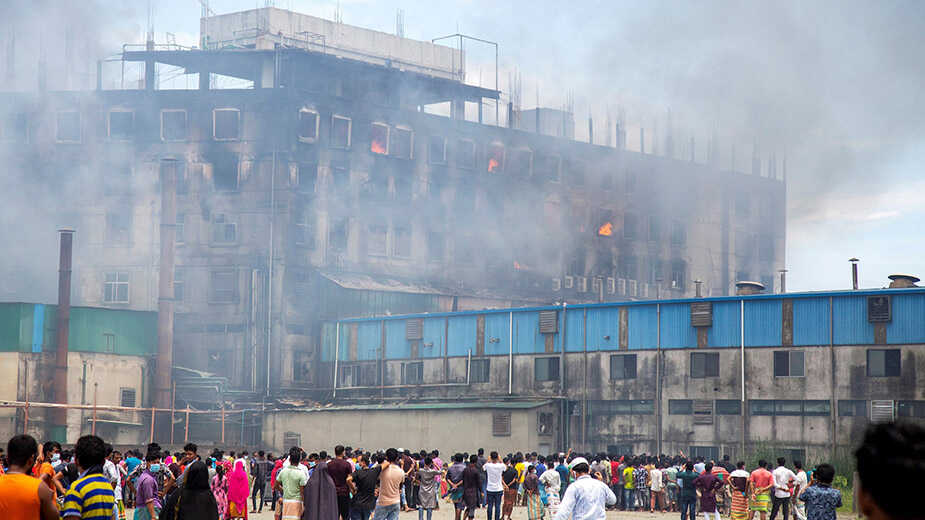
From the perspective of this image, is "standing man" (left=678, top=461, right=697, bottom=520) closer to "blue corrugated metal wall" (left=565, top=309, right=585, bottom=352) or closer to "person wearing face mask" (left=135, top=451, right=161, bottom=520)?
"person wearing face mask" (left=135, top=451, right=161, bottom=520)

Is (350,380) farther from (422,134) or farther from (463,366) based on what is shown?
(422,134)

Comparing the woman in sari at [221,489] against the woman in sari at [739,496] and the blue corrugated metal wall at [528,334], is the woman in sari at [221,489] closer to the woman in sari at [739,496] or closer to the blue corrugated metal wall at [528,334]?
the woman in sari at [739,496]

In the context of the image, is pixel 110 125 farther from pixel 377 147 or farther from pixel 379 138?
pixel 379 138

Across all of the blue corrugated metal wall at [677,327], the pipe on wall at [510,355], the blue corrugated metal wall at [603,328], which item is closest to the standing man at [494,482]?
the blue corrugated metal wall at [677,327]

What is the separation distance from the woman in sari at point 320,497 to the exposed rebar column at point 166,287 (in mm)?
47605

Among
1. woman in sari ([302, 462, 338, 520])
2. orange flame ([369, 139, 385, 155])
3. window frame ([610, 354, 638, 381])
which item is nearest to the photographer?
woman in sari ([302, 462, 338, 520])

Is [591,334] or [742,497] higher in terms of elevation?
[591,334]

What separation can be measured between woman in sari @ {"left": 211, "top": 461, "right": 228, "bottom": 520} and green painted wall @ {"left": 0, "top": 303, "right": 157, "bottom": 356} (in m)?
42.1

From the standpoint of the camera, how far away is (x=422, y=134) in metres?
80.6

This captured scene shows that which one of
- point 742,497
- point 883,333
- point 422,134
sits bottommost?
point 742,497

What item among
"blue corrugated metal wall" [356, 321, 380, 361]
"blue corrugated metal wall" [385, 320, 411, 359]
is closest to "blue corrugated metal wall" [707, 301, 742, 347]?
"blue corrugated metal wall" [385, 320, 411, 359]

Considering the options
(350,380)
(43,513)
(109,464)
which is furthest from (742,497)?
(350,380)

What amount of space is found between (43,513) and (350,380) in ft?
193

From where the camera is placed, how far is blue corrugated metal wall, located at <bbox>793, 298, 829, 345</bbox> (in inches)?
1886
